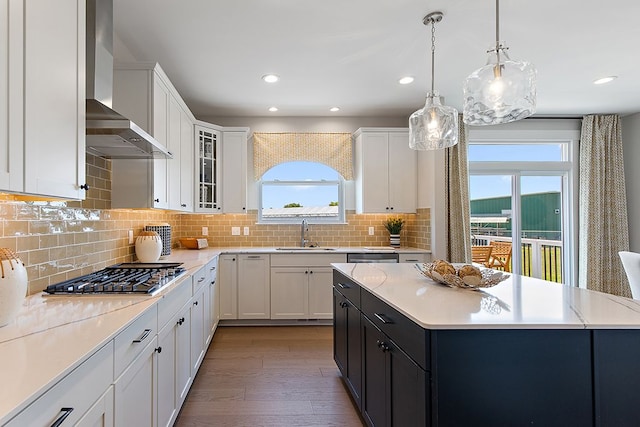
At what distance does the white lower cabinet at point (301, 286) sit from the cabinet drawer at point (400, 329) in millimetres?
2209

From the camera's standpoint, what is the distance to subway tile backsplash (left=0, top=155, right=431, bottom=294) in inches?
70.1

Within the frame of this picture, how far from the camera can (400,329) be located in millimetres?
1491

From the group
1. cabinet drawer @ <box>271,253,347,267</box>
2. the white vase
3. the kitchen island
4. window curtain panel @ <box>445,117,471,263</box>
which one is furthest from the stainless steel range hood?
window curtain panel @ <box>445,117,471,263</box>

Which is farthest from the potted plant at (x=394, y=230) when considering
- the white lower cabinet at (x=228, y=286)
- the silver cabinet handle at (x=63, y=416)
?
the silver cabinet handle at (x=63, y=416)

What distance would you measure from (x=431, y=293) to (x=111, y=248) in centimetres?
236

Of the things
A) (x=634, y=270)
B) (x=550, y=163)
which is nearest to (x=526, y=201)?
(x=550, y=163)

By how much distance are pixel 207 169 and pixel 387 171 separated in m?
2.22

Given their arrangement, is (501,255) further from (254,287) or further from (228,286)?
(228,286)

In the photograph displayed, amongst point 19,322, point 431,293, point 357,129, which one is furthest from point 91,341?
point 357,129

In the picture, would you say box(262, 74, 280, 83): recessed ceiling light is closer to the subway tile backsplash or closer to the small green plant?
the subway tile backsplash

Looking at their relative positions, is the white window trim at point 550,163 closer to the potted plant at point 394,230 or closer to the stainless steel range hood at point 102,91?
the potted plant at point 394,230

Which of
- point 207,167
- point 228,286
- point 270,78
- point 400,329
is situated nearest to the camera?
point 400,329

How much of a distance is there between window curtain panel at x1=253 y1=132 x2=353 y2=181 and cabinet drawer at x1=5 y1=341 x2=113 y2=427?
12.1 feet

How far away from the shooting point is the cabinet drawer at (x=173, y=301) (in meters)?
1.79
